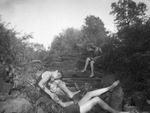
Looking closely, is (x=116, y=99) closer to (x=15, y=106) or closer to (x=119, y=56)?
(x=119, y=56)

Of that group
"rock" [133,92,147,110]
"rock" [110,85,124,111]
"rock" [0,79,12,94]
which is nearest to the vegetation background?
"rock" [133,92,147,110]

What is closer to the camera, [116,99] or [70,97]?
[70,97]

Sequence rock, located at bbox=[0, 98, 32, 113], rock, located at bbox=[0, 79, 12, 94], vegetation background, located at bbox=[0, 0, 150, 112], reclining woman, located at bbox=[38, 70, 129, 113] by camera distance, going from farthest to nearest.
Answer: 1. vegetation background, located at bbox=[0, 0, 150, 112]
2. rock, located at bbox=[0, 79, 12, 94]
3. rock, located at bbox=[0, 98, 32, 113]
4. reclining woman, located at bbox=[38, 70, 129, 113]

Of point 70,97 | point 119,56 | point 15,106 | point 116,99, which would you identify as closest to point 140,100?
point 116,99

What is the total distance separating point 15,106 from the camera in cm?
416

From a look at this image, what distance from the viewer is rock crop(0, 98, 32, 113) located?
3993 millimetres

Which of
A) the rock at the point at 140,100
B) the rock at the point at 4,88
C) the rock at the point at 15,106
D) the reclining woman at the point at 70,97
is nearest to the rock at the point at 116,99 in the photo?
the rock at the point at 140,100

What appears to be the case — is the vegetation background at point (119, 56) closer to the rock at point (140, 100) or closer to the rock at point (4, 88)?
the rock at point (140, 100)

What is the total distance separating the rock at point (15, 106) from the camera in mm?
3993

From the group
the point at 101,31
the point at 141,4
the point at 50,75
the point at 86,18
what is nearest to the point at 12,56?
the point at 50,75

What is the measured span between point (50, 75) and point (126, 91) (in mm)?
5845

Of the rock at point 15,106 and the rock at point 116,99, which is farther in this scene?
the rock at point 116,99

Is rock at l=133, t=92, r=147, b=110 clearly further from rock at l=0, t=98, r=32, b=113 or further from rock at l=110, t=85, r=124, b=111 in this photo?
rock at l=0, t=98, r=32, b=113

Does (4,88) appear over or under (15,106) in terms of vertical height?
over
